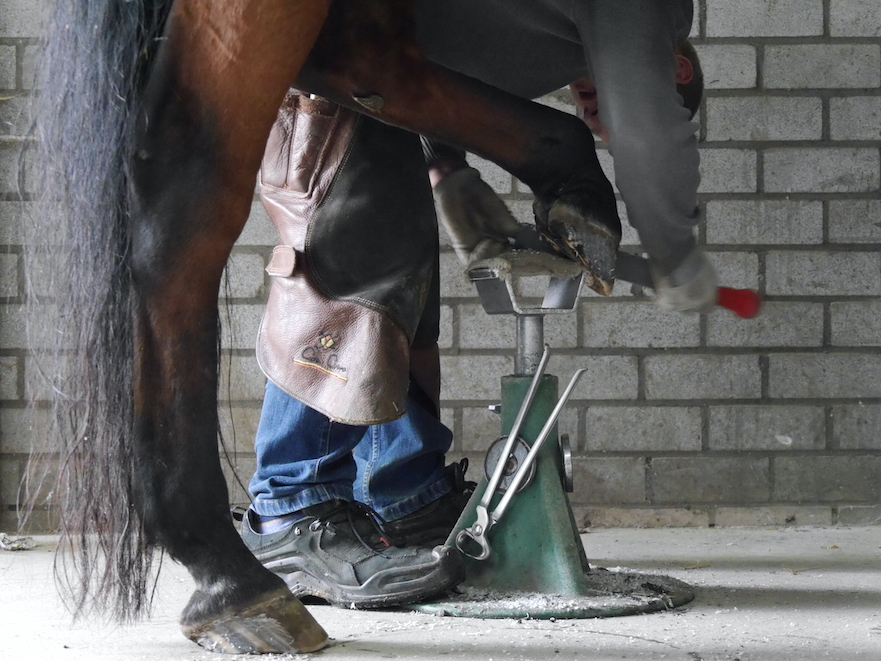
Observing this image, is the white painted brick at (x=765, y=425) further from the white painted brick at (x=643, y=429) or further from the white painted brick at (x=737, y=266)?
the white painted brick at (x=737, y=266)

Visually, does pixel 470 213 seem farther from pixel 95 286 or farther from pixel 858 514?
pixel 858 514

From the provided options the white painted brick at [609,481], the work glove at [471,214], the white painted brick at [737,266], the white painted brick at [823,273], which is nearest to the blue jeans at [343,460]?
the work glove at [471,214]

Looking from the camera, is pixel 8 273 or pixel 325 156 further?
pixel 8 273

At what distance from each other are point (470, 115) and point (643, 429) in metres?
1.51

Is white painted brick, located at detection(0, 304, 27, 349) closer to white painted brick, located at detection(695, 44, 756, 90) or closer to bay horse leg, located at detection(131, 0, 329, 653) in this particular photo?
bay horse leg, located at detection(131, 0, 329, 653)

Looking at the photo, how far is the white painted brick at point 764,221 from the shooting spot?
2.50 metres

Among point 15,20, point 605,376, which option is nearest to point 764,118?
point 605,376

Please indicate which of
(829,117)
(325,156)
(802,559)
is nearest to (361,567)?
(325,156)

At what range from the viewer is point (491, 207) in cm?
142

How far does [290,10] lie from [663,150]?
0.49 meters

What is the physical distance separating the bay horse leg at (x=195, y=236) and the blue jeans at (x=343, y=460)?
16.9 inches

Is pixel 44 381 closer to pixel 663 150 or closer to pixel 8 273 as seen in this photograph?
pixel 663 150

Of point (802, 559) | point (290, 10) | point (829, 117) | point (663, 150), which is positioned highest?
point (829, 117)

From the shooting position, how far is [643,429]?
2.48 m
